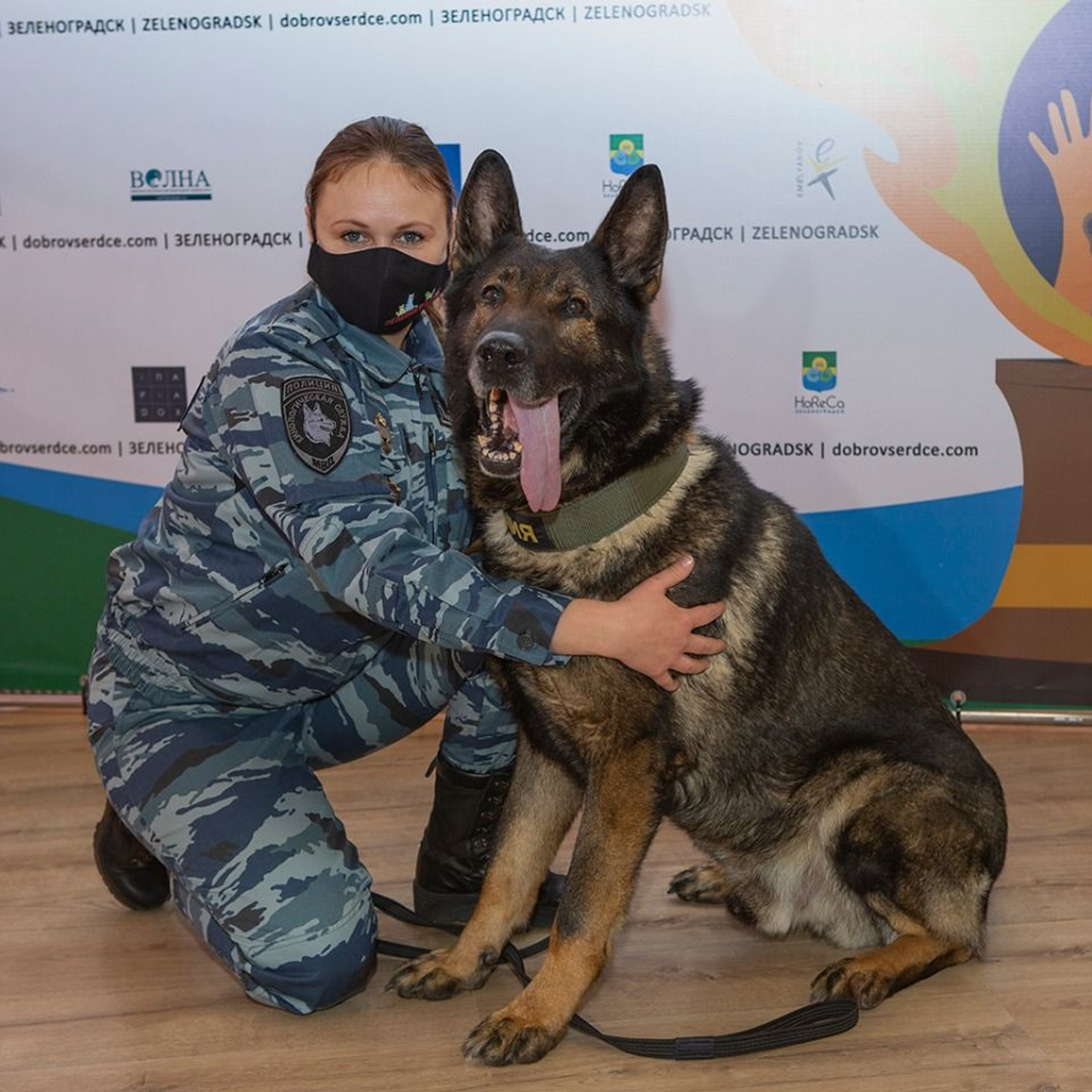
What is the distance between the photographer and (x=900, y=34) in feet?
12.5

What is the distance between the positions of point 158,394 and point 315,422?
204 cm

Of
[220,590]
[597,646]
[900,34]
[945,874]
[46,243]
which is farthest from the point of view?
[46,243]

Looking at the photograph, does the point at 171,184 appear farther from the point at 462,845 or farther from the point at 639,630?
the point at 639,630

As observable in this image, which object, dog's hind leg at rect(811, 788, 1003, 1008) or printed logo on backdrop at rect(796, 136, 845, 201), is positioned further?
printed logo on backdrop at rect(796, 136, 845, 201)

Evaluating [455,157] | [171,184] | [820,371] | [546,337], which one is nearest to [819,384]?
[820,371]

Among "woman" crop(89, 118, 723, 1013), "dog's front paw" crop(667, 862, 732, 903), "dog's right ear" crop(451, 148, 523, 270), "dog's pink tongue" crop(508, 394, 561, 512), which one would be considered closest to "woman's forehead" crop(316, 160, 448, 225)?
"woman" crop(89, 118, 723, 1013)

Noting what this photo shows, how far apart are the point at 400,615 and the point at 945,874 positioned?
1088mm

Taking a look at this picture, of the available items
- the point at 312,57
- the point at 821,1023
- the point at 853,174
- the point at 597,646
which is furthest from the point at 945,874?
the point at 312,57

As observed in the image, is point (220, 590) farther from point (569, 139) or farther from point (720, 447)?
point (569, 139)

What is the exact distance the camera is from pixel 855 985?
7.68 feet

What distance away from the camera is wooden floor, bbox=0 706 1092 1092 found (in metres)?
2.15

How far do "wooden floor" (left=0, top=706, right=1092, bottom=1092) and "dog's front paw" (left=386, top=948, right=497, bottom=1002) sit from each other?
2cm

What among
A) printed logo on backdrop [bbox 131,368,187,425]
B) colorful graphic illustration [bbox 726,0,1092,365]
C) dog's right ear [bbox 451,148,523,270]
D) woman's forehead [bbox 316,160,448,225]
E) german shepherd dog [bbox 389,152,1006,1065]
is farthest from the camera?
printed logo on backdrop [bbox 131,368,187,425]

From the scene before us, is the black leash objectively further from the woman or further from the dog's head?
the dog's head
